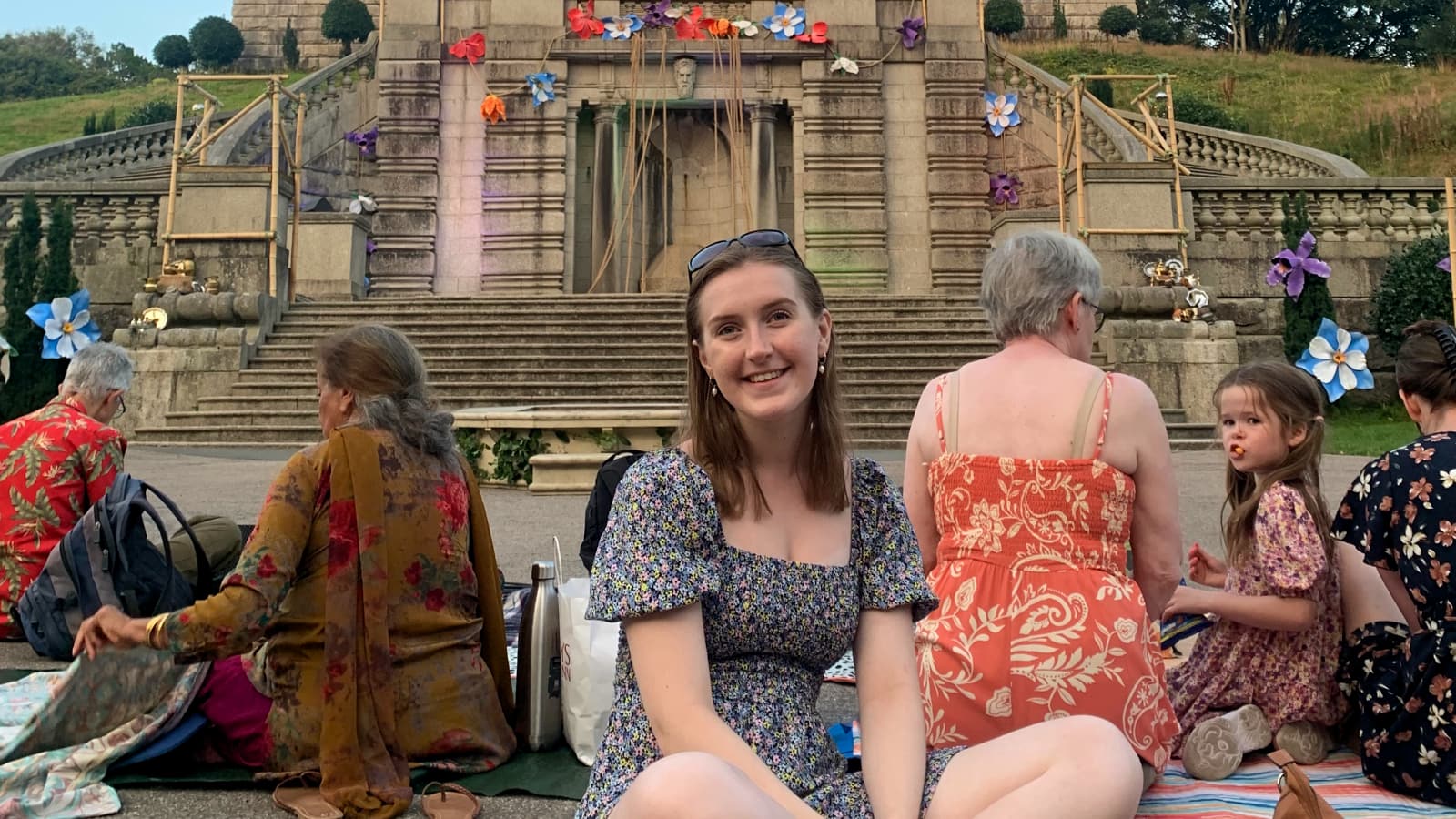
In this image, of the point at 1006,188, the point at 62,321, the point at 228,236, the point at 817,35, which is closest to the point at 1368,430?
the point at 1006,188

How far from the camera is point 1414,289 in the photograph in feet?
45.2

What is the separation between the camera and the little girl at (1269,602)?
289 centimetres

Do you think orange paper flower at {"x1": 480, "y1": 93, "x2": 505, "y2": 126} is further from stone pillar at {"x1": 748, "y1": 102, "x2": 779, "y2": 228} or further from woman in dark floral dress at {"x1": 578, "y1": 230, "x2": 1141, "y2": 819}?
woman in dark floral dress at {"x1": 578, "y1": 230, "x2": 1141, "y2": 819}

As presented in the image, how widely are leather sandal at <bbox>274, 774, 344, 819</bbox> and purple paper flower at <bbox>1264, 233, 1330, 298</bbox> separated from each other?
1382 centimetres

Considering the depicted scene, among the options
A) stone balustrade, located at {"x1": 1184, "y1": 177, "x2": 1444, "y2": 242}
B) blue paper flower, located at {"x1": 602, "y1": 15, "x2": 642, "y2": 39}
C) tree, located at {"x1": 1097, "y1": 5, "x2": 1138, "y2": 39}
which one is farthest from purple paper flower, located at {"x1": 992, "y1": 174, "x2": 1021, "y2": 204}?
tree, located at {"x1": 1097, "y1": 5, "x2": 1138, "y2": 39}

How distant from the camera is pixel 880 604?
6.82 ft

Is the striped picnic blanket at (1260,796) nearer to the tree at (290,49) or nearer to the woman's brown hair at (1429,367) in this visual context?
the woman's brown hair at (1429,367)

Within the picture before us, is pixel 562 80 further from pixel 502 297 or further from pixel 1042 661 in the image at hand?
pixel 1042 661

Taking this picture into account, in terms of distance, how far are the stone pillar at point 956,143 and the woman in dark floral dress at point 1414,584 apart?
589 inches

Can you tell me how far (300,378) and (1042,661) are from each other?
11.8 metres

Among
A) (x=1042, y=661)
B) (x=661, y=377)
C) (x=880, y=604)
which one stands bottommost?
(x=1042, y=661)

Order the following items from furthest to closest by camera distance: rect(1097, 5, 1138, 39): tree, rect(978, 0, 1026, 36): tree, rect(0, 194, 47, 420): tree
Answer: rect(1097, 5, 1138, 39): tree
rect(978, 0, 1026, 36): tree
rect(0, 194, 47, 420): tree

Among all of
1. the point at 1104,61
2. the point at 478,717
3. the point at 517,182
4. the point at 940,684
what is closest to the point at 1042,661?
the point at 940,684

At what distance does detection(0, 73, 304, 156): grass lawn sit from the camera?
3034cm
